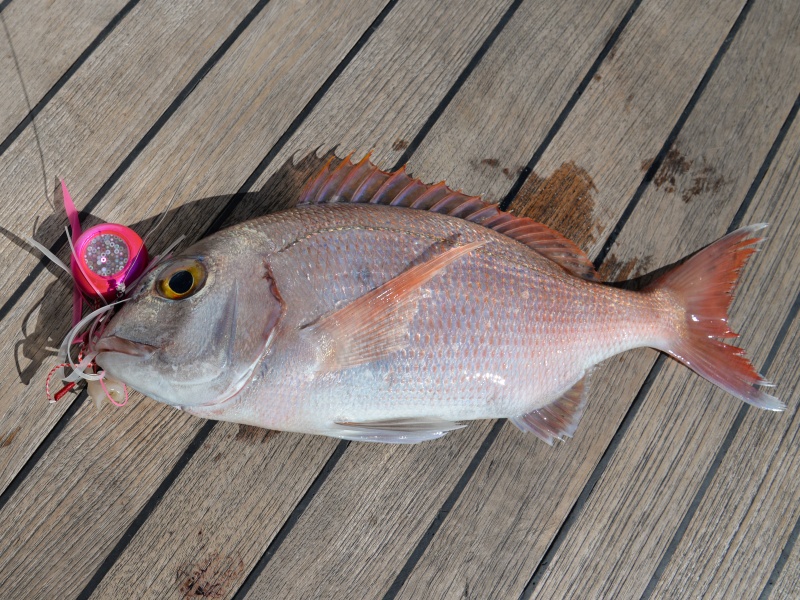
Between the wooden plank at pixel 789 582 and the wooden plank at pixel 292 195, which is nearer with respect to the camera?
the wooden plank at pixel 292 195

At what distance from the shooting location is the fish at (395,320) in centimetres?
128

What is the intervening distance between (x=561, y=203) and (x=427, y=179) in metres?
0.49

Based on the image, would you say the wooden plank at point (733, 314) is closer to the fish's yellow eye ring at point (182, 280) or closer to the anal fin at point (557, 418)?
the anal fin at point (557, 418)

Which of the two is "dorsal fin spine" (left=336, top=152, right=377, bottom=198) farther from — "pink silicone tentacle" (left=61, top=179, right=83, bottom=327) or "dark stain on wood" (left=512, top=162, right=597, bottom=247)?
"pink silicone tentacle" (left=61, top=179, right=83, bottom=327)

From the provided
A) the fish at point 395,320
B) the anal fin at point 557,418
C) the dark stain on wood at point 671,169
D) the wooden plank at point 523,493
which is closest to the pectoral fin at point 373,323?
the fish at point 395,320

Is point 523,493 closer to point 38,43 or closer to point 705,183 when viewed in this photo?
point 705,183

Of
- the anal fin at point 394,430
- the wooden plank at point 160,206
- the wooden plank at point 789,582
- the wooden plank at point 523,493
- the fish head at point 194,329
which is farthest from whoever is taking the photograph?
the wooden plank at point 789,582

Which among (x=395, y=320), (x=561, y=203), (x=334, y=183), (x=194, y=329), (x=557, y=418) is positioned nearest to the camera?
(x=194, y=329)

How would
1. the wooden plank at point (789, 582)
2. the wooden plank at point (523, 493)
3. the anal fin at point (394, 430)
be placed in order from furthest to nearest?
1. the wooden plank at point (789, 582)
2. the wooden plank at point (523, 493)
3. the anal fin at point (394, 430)

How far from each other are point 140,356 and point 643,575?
1735 millimetres

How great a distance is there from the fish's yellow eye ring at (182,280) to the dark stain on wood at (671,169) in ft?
5.25

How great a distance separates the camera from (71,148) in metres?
1.67

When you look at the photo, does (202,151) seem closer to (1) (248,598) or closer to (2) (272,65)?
(2) (272,65)

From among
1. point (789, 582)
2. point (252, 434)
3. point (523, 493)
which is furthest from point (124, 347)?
point (789, 582)
